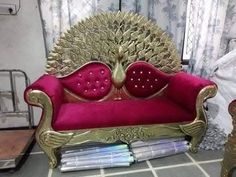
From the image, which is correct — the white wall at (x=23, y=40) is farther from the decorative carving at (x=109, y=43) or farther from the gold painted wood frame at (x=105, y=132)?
the gold painted wood frame at (x=105, y=132)

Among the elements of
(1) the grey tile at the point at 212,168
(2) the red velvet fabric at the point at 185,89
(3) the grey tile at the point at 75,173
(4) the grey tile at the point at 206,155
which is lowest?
(3) the grey tile at the point at 75,173

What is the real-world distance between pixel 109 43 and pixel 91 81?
41 centimetres

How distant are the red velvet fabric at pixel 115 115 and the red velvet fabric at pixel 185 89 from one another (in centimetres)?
7

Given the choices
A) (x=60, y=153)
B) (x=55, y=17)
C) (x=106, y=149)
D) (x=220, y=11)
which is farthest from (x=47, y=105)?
(x=220, y=11)

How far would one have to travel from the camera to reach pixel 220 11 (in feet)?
7.74

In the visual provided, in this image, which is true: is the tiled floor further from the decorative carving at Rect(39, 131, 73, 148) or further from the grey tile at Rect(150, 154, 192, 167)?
the decorative carving at Rect(39, 131, 73, 148)

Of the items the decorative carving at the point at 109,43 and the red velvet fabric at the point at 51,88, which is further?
the decorative carving at the point at 109,43

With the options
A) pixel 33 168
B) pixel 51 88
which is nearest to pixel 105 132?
pixel 51 88

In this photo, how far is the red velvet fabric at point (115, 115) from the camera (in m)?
1.66

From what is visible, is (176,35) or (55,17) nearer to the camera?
(55,17)

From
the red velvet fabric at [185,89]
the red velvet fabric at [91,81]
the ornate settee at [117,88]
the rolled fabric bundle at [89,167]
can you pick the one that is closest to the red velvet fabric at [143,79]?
the ornate settee at [117,88]

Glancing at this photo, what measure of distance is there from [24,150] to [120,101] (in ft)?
3.09

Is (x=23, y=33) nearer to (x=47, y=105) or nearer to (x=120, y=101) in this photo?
(x=47, y=105)

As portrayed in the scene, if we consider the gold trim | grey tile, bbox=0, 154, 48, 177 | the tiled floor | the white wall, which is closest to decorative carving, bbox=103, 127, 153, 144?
the tiled floor
